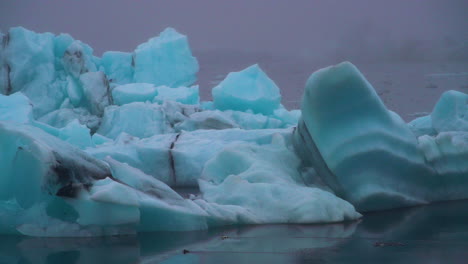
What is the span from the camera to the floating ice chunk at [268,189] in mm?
4461

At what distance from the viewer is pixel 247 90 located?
1195 cm

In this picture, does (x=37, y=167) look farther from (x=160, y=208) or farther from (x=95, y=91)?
(x=95, y=91)

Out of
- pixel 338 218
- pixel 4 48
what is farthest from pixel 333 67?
pixel 4 48

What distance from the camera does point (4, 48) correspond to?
12.4m

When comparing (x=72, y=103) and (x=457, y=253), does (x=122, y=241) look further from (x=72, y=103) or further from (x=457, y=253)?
(x=72, y=103)

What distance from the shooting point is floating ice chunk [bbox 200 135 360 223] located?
4.46 m

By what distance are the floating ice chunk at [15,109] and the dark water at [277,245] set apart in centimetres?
515

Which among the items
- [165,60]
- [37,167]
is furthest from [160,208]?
[165,60]

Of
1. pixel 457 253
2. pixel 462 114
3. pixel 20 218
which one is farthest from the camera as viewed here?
pixel 462 114

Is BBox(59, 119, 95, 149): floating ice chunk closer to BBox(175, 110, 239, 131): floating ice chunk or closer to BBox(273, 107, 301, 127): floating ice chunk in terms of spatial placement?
BBox(175, 110, 239, 131): floating ice chunk

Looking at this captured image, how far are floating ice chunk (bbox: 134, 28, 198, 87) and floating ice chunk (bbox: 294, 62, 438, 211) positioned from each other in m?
9.44

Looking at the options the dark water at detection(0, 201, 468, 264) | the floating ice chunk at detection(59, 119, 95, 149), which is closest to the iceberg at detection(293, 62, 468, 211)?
the dark water at detection(0, 201, 468, 264)

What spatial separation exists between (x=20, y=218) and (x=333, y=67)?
299cm

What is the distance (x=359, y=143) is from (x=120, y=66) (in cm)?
1095
